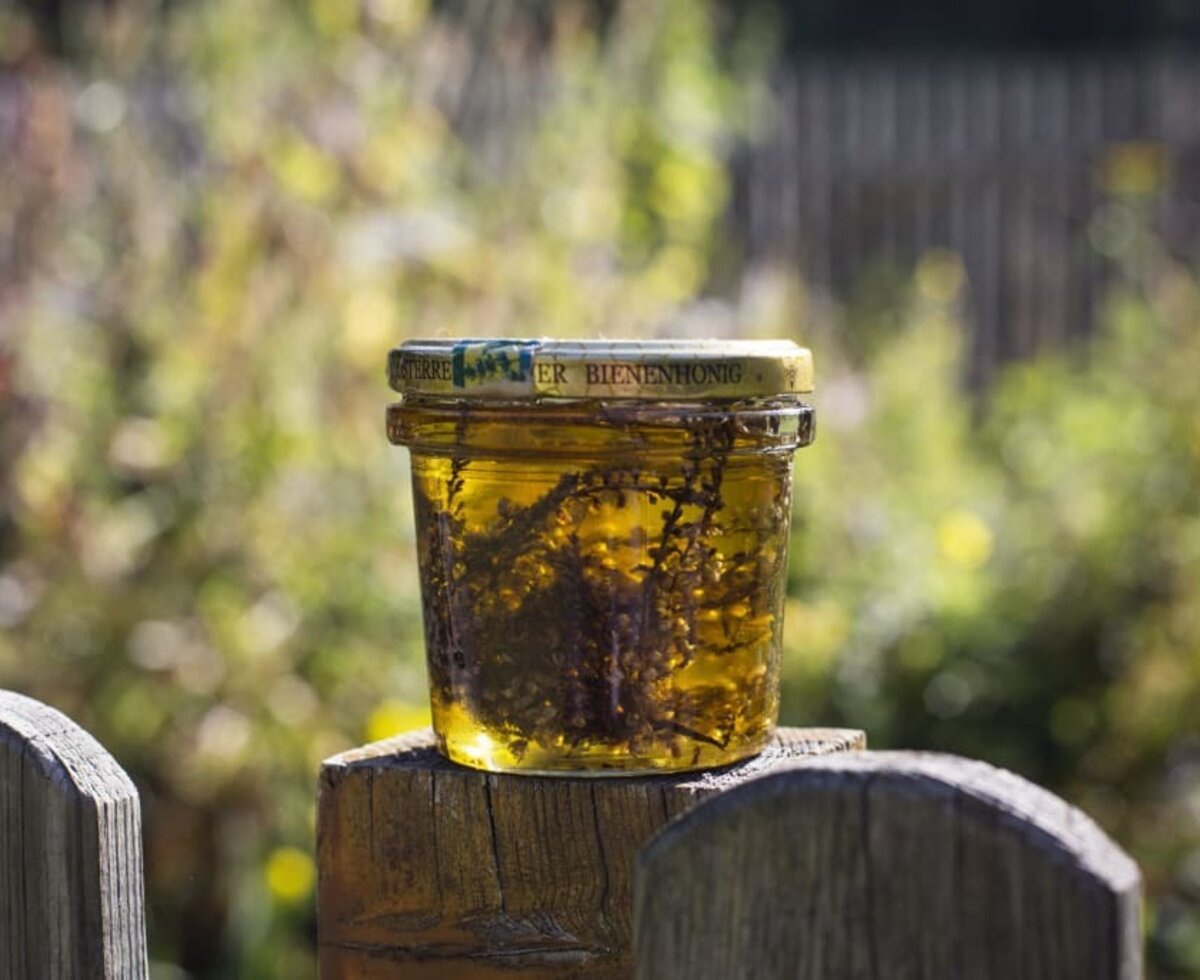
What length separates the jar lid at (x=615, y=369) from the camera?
3.52 ft

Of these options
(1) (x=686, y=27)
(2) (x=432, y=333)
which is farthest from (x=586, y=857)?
(1) (x=686, y=27)

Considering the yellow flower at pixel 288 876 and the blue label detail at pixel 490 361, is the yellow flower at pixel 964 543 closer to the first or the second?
the yellow flower at pixel 288 876

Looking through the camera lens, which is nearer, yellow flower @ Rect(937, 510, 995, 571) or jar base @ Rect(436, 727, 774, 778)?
jar base @ Rect(436, 727, 774, 778)

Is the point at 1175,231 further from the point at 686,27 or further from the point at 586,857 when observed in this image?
the point at 586,857

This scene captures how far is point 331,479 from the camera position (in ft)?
11.5

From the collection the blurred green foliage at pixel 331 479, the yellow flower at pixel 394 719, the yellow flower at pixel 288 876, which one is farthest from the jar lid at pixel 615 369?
the yellow flower at pixel 288 876

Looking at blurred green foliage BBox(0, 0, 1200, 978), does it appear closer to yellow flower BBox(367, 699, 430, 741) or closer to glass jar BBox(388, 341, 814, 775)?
yellow flower BBox(367, 699, 430, 741)

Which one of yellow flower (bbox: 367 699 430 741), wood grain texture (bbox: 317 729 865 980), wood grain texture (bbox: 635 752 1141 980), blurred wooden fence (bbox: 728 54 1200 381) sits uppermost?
blurred wooden fence (bbox: 728 54 1200 381)

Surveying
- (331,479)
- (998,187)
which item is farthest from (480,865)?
(998,187)

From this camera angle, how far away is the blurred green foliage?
326cm

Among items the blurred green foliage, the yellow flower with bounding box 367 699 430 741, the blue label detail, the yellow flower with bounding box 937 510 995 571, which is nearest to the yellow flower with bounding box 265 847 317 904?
the blurred green foliage

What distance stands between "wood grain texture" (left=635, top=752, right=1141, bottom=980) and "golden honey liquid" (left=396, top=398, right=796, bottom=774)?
0.25 m

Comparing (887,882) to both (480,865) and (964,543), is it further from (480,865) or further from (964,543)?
(964,543)

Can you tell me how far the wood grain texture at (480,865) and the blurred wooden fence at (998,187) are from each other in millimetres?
6405
